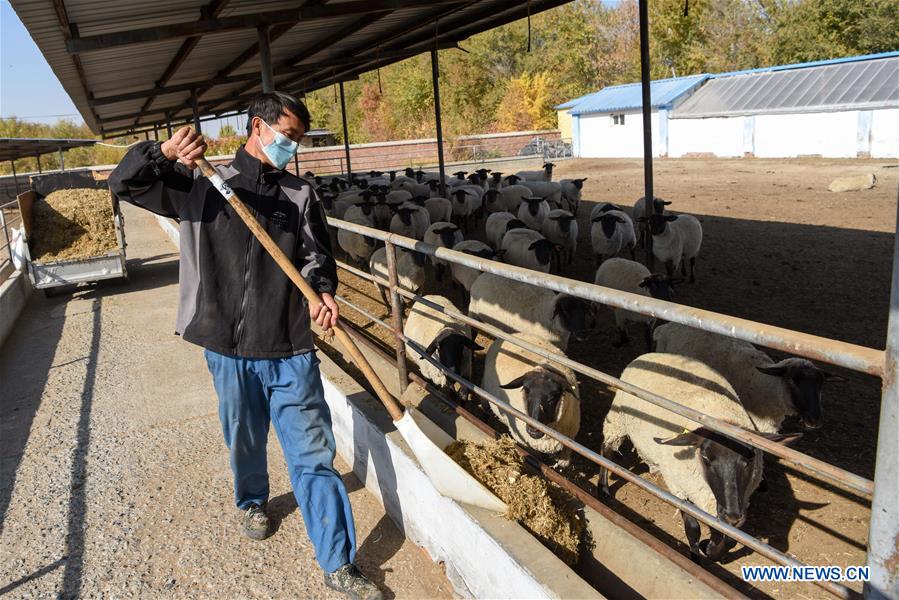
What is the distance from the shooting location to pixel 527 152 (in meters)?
42.5

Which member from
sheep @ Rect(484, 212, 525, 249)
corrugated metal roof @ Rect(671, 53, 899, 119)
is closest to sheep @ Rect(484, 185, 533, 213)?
sheep @ Rect(484, 212, 525, 249)

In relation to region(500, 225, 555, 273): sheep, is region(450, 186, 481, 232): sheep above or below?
above

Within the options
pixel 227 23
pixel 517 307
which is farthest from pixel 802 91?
pixel 227 23

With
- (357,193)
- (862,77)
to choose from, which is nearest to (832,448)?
(357,193)

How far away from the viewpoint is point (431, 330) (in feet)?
19.1

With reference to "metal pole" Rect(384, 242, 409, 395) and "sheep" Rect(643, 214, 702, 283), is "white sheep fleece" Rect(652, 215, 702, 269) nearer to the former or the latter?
"sheep" Rect(643, 214, 702, 283)

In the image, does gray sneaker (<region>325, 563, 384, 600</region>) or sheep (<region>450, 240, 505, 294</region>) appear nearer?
gray sneaker (<region>325, 563, 384, 600</region>)

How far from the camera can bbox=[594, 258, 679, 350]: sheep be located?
6.27m

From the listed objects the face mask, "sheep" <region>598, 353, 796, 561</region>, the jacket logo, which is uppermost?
the face mask

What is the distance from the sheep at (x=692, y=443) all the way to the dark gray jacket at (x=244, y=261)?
6.44 ft

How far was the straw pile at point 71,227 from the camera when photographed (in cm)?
1041

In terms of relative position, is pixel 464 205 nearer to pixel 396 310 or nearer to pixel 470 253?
pixel 470 253

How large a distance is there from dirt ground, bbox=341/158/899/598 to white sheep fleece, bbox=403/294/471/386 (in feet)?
2.65

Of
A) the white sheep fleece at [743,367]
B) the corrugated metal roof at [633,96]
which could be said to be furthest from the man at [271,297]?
the corrugated metal roof at [633,96]
